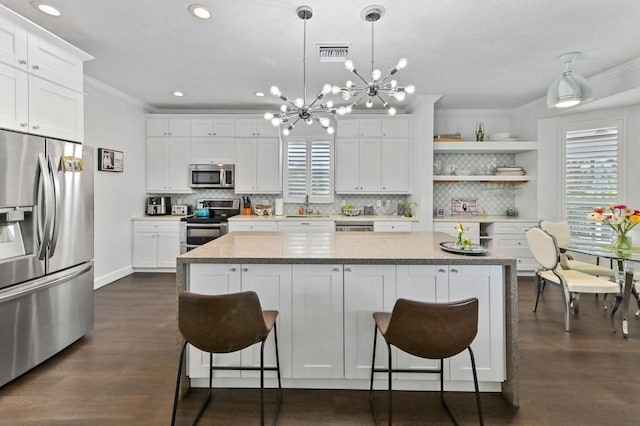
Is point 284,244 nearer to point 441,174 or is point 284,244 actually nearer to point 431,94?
point 431,94

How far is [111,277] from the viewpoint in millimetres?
4457

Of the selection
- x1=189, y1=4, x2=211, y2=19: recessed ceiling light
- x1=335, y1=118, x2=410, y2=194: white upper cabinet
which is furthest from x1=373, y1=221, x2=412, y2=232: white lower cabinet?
x1=189, y1=4, x2=211, y2=19: recessed ceiling light

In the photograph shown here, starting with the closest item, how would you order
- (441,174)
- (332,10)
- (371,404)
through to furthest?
(371,404), (332,10), (441,174)

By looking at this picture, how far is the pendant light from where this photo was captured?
3.31m

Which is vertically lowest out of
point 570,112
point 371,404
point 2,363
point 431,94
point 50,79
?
point 371,404

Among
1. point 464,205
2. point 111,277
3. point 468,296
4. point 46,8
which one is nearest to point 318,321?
point 468,296

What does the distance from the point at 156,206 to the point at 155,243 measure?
666 millimetres

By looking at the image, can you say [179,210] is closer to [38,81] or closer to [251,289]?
[38,81]

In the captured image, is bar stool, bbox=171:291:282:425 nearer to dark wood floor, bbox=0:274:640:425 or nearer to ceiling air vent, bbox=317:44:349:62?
dark wood floor, bbox=0:274:640:425

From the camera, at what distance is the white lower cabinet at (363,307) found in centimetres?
205

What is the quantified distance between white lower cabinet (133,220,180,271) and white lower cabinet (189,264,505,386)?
10.5 ft

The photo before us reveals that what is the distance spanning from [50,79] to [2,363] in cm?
212

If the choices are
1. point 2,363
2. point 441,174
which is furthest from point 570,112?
point 2,363

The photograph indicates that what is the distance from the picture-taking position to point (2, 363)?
206 centimetres
